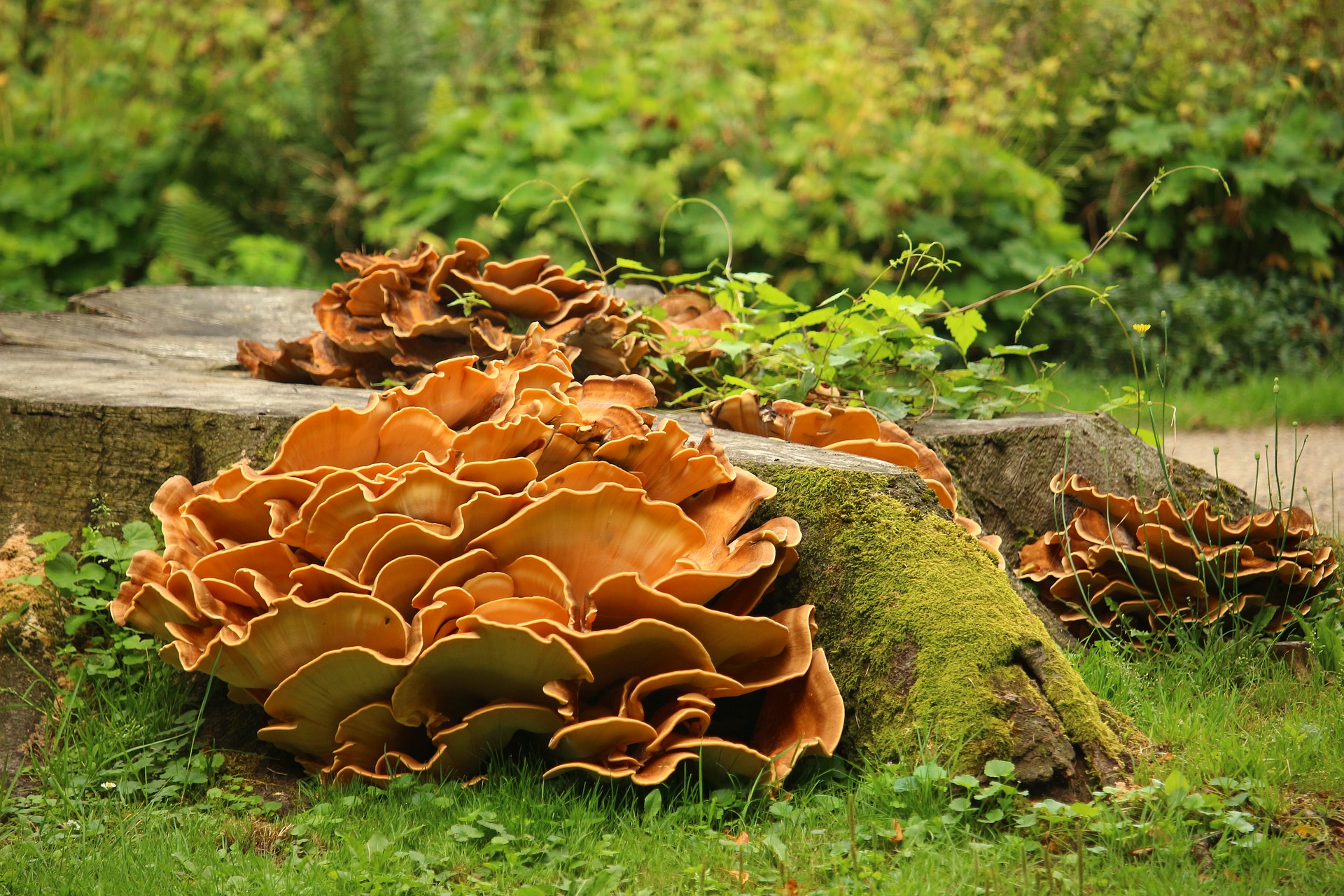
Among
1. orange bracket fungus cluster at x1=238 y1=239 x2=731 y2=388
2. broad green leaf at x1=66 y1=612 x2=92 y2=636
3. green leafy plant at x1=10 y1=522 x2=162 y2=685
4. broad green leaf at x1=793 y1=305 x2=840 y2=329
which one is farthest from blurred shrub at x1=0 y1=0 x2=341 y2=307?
broad green leaf at x1=793 y1=305 x2=840 y2=329

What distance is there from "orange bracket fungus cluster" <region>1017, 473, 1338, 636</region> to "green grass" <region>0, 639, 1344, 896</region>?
534 mm

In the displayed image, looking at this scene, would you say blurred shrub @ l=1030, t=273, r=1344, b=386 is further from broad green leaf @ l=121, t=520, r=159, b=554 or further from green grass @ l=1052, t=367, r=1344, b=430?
broad green leaf @ l=121, t=520, r=159, b=554

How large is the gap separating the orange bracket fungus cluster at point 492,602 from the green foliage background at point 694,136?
19.6 feet

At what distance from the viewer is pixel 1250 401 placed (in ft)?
26.0

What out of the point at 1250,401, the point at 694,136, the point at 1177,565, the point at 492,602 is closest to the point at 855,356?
the point at 1177,565

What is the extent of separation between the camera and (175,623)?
255 centimetres

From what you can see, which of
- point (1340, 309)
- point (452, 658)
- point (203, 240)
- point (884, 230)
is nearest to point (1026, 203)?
point (884, 230)

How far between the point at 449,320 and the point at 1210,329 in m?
7.35

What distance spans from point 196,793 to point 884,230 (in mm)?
7284

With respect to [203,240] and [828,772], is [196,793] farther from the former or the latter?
[203,240]

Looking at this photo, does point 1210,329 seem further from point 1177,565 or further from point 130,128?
point 130,128

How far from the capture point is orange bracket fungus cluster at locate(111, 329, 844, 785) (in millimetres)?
2336

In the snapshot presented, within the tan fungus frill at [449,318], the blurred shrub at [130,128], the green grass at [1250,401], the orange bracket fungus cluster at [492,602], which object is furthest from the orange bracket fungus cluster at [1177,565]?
the blurred shrub at [130,128]

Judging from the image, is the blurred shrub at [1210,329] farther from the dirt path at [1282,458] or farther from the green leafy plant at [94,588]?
the green leafy plant at [94,588]
